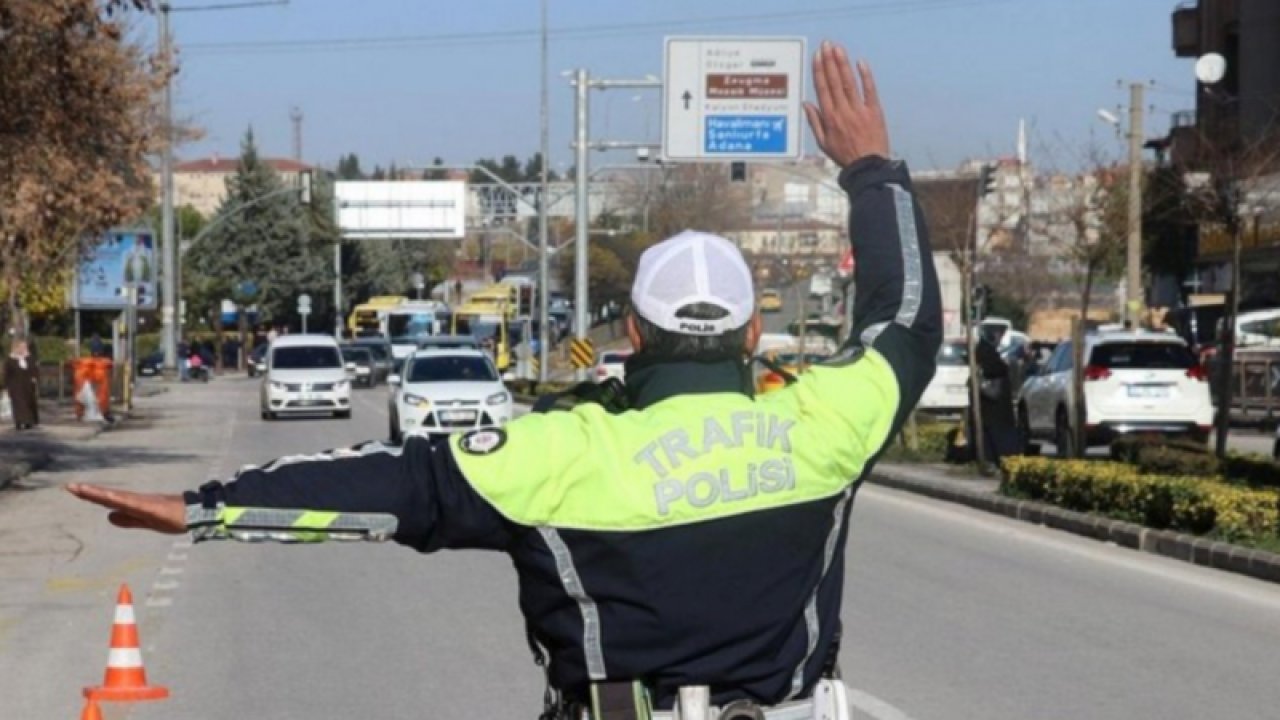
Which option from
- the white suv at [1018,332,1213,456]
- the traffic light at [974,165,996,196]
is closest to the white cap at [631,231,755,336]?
the white suv at [1018,332,1213,456]

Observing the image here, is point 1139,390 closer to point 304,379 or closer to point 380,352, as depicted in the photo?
point 304,379

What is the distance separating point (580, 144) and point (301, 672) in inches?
1478

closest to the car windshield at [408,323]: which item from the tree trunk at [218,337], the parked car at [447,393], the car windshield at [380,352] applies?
the tree trunk at [218,337]

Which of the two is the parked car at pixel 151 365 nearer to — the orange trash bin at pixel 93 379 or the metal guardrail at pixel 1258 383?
the orange trash bin at pixel 93 379

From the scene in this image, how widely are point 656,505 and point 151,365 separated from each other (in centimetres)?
8391

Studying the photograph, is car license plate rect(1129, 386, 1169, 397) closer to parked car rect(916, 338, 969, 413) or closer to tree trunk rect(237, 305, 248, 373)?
Answer: parked car rect(916, 338, 969, 413)

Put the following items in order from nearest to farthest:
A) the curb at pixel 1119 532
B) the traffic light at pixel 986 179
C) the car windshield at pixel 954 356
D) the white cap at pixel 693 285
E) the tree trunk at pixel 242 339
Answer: the white cap at pixel 693 285, the curb at pixel 1119 532, the traffic light at pixel 986 179, the car windshield at pixel 954 356, the tree trunk at pixel 242 339

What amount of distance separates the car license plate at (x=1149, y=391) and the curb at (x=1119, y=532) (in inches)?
193

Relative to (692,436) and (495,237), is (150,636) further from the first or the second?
(495,237)

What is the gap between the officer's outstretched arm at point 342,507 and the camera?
3840 mm

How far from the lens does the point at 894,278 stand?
4.26 metres

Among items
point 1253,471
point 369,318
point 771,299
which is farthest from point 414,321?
point 1253,471

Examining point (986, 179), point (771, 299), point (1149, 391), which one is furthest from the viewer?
point (771, 299)

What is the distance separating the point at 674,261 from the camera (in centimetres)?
405
